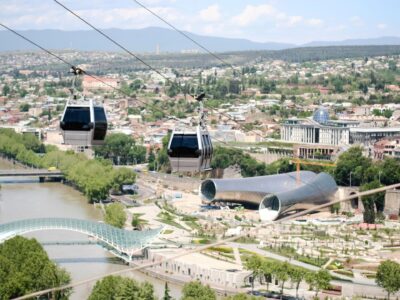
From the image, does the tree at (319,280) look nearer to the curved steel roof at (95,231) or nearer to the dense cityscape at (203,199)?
the dense cityscape at (203,199)

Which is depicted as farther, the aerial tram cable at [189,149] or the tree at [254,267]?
the tree at [254,267]

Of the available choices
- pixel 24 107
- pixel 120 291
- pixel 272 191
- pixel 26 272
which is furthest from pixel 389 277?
pixel 24 107

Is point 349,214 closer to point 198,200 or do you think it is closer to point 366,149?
point 198,200

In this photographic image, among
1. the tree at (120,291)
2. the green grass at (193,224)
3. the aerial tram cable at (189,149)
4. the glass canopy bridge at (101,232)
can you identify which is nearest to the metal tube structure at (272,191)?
the green grass at (193,224)

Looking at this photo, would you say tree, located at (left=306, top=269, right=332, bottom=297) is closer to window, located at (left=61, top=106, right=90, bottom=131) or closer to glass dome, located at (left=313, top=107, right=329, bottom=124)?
window, located at (left=61, top=106, right=90, bottom=131)

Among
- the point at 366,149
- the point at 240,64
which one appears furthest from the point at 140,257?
the point at 240,64
